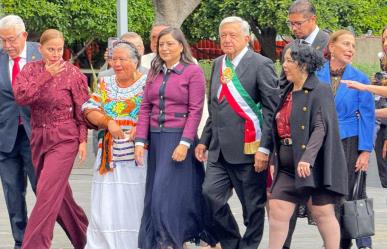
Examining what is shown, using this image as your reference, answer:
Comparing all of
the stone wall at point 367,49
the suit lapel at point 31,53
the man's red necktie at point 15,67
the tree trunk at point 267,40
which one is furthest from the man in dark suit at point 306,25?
the tree trunk at point 267,40

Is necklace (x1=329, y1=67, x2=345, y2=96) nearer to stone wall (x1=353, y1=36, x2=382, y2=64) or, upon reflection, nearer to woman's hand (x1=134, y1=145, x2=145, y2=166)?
woman's hand (x1=134, y1=145, x2=145, y2=166)

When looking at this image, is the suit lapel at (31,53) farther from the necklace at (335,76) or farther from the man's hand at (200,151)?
the necklace at (335,76)

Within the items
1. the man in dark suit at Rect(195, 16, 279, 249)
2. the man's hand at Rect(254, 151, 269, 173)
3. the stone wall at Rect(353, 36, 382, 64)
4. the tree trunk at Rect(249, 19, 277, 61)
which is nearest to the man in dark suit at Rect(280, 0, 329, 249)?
the man in dark suit at Rect(195, 16, 279, 249)

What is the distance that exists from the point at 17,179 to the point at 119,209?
40.4 inches

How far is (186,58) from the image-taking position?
883cm

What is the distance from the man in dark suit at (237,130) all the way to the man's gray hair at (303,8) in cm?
39

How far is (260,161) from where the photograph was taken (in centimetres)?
847

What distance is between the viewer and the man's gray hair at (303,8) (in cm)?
879

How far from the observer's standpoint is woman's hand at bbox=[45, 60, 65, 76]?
345 inches

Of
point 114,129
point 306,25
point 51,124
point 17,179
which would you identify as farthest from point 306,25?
point 17,179

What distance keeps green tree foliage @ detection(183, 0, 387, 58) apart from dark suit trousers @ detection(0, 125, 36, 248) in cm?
1963

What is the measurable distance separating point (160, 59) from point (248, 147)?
0.94m

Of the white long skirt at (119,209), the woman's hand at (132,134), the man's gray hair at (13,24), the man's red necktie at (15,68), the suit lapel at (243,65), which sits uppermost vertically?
the man's gray hair at (13,24)

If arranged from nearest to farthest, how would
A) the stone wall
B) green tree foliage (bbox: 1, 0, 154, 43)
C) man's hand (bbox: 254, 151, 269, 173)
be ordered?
man's hand (bbox: 254, 151, 269, 173) → green tree foliage (bbox: 1, 0, 154, 43) → the stone wall
